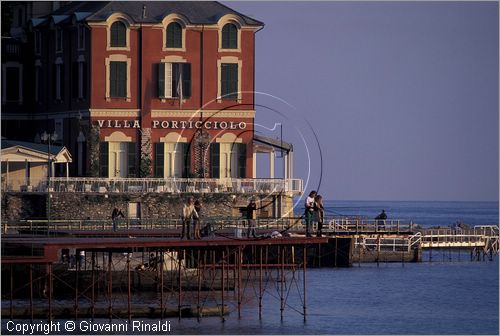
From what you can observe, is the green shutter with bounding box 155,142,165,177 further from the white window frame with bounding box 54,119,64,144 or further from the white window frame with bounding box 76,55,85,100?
the white window frame with bounding box 54,119,64,144

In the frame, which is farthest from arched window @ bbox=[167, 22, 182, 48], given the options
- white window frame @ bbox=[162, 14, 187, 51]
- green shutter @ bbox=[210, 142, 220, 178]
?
green shutter @ bbox=[210, 142, 220, 178]

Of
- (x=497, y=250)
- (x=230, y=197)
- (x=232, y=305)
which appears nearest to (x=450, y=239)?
(x=497, y=250)

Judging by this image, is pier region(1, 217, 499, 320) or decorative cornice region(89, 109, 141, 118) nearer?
pier region(1, 217, 499, 320)

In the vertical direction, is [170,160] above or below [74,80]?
below

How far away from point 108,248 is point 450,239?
39.1 m

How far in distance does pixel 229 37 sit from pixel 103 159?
9.25 meters

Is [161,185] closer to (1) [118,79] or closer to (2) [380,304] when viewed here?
(1) [118,79]

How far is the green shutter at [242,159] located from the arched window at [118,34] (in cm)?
812

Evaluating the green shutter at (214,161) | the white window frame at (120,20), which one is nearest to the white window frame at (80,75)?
the white window frame at (120,20)

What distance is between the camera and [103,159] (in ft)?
326

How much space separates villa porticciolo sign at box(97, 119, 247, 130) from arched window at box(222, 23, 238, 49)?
13.3 ft

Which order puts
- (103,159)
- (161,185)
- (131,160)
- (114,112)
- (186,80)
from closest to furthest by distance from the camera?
(161,185) < (103,159) < (131,160) < (114,112) < (186,80)

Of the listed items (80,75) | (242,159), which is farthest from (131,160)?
(242,159)

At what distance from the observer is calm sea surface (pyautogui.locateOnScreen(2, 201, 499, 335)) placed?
7069 cm
